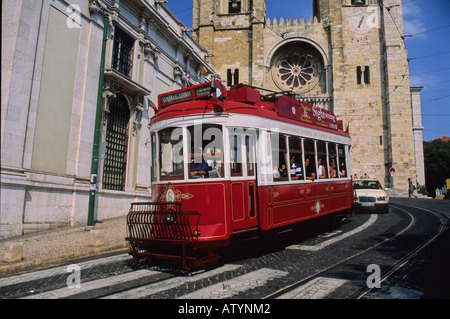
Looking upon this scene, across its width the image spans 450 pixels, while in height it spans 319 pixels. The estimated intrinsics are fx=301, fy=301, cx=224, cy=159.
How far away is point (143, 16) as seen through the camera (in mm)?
14859

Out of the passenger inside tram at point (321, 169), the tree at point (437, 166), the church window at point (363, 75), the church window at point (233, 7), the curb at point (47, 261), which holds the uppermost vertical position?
the church window at point (233, 7)

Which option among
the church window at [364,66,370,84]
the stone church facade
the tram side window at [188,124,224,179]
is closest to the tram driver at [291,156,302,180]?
the tram side window at [188,124,224,179]

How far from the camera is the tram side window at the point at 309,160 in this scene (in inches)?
294

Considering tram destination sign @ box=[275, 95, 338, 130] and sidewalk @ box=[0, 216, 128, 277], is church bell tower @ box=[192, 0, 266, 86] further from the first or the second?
sidewalk @ box=[0, 216, 128, 277]

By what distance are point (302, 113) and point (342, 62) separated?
25.1 metres

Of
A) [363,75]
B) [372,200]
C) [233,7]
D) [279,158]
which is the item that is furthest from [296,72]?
[279,158]

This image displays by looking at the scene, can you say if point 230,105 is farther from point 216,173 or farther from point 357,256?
point 357,256

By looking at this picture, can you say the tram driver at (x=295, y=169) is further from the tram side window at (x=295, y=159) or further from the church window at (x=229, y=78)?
the church window at (x=229, y=78)

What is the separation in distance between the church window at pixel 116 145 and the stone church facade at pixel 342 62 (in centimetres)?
1823

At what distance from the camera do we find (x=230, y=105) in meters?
5.84

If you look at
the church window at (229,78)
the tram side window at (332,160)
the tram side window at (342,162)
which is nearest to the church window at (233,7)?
the church window at (229,78)

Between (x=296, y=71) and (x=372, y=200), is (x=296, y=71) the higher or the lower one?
the higher one

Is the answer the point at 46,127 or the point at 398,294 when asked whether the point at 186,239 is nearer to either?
the point at 398,294

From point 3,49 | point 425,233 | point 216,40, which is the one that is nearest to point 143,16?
point 3,49
